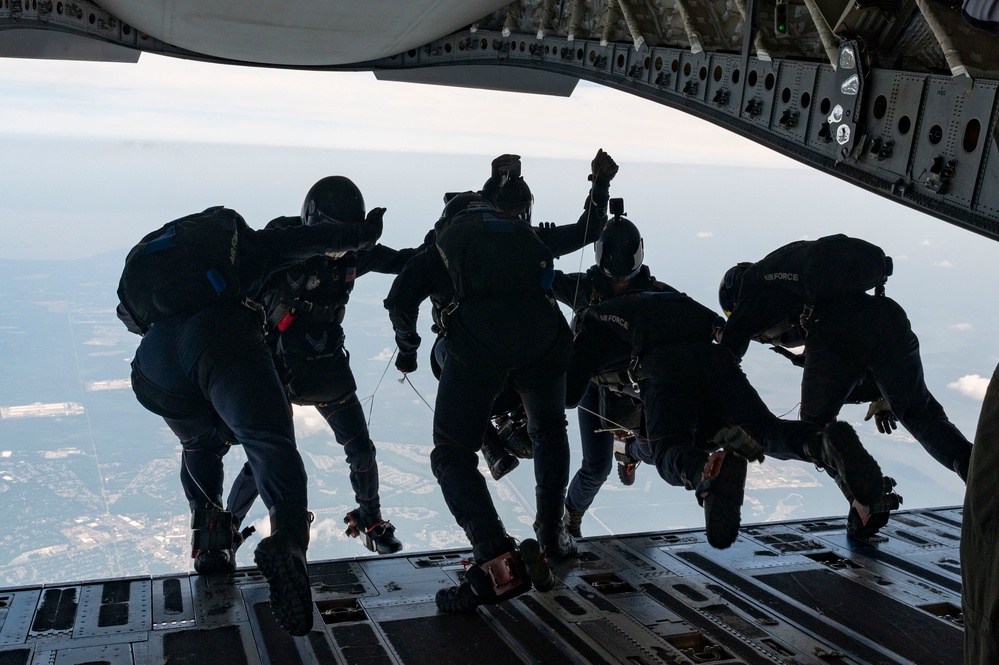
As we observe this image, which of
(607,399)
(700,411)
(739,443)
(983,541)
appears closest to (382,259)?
(607,399)

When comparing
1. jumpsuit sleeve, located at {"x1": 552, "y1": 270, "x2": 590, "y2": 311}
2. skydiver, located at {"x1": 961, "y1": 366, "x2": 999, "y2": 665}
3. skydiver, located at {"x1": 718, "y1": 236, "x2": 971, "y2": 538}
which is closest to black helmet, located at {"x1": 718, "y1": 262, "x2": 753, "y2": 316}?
skydiver, located at {"x1": 718, "y1": 236, "x2": 971, "y2": 538}

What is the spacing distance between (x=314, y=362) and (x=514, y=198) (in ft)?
5.17

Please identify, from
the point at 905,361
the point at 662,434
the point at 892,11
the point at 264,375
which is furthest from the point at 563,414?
the point at 892,11

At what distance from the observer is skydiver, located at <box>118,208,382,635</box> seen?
10.9 ft

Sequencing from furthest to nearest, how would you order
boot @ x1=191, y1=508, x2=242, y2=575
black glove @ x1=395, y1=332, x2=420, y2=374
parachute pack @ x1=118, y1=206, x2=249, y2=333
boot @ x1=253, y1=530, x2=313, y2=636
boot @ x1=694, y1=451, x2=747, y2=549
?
black glove @ x1=395, y1=332, x2=420, y2=374 < boot @ x1=191, y1=508, x2=242, y2=575 < parachute pack @ x1=118, y1=206, x2=249, y2=333 < boot @ x1=694, y1=451, x2=747, y2=549 < boot @ x1=253, y1=530, x2=313, y2=636

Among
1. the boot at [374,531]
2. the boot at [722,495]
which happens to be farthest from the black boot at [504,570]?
the boot at [374,531]

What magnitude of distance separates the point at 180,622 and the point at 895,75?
401 cm

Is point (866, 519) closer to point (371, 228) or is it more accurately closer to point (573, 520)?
point (573, 520)

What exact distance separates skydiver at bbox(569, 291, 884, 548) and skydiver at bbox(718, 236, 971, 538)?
1.33ft

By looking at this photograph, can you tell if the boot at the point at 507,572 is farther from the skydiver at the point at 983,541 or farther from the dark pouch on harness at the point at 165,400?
the skydiver at the point at 983,541

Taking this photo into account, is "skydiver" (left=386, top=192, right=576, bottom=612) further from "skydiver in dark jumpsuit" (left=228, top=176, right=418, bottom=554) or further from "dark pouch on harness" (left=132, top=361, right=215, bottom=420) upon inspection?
"dark pouch on harness" (left=132, top=361, right=215, bottom=420)

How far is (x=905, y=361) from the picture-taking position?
4.93m

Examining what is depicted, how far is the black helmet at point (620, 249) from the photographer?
5.35 meters

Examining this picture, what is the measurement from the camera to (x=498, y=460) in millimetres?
5074
